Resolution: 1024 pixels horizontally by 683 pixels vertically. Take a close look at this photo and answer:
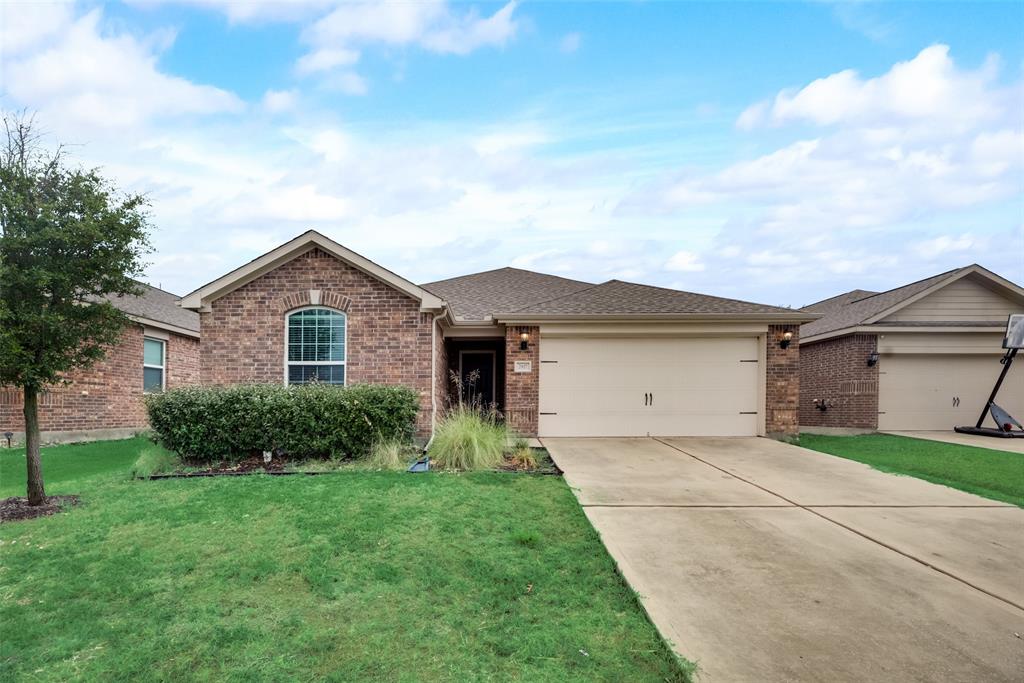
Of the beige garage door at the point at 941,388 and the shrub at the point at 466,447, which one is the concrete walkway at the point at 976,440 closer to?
the beige garage door at the point at 941,388

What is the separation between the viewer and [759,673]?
8.26ft

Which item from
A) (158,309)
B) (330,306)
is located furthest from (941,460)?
(158,309)

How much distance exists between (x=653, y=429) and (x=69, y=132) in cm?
1084

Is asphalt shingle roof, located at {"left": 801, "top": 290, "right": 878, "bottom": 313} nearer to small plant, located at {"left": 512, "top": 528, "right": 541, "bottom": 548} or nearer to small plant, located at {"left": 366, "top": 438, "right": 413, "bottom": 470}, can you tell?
small plant, located at {"left": 366, "top": 438, "right": 413, "bottom": 470}

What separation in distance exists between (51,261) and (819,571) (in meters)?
→ 7.99

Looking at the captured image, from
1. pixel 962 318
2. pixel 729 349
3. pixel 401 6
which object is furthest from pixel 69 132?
pixel 962 318

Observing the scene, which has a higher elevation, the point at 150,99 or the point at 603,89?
the point at 603,89

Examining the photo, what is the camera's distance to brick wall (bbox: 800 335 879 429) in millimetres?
13203

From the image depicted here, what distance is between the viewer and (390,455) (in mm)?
7441

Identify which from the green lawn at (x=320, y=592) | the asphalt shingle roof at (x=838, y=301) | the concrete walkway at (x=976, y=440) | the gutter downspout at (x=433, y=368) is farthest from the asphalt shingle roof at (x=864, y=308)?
the green lawn at (x=320, y=592)

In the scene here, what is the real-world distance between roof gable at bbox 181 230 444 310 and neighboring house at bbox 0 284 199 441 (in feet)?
3.40

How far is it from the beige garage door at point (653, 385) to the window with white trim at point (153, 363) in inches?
424

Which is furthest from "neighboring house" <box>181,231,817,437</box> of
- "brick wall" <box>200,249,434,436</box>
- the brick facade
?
the brick facade

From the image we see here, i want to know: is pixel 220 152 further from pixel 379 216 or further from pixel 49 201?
pixel 49 201
